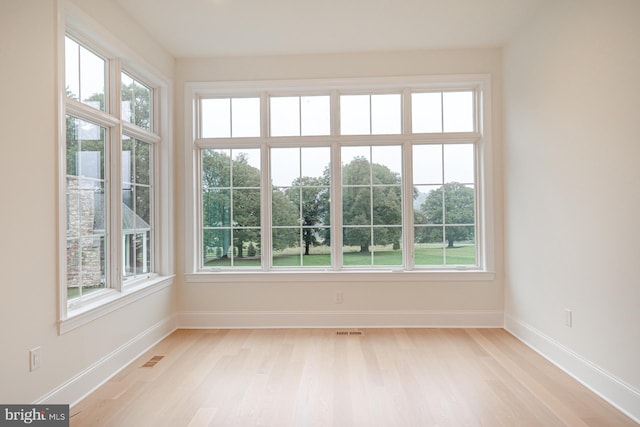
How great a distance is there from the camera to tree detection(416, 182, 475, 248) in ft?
13.6

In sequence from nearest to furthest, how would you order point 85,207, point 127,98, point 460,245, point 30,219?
point 30,219, point 85,207, point 127,98, point 460,245

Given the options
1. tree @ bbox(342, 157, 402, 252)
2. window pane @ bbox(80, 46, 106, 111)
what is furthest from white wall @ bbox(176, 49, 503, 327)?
window pane @ bbox(80, 46, 106, 111)

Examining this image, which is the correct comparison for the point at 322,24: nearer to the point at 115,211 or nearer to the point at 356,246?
the point at 356,246

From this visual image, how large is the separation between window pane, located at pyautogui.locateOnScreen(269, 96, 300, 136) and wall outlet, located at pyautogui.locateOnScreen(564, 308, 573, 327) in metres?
3.02

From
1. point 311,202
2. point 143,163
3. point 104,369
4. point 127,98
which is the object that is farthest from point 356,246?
point 127,98

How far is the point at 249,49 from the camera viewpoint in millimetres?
3938

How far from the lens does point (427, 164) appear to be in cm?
417

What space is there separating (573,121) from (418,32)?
1.59 metres

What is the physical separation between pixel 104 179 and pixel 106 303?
3.14 feet

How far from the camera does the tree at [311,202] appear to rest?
4.21 m

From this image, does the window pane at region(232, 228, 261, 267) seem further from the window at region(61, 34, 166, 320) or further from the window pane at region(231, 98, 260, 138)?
the window pane at region(231, 98, 260, 138)

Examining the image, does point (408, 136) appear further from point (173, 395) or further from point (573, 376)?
point (173, 395)

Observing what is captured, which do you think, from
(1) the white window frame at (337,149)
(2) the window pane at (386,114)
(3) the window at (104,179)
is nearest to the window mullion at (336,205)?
(1) the white window frame at (337,149)

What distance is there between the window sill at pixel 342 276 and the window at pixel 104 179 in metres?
0.65
